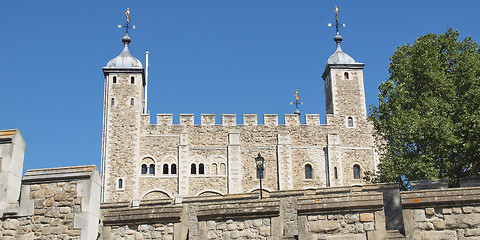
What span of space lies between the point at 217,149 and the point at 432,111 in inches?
757

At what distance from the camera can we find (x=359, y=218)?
34.0ft

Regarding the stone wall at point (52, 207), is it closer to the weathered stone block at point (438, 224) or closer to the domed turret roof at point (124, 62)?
the weathered stone block at point (438, 224)

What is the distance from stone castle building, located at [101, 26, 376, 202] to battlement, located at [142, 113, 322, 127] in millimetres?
63

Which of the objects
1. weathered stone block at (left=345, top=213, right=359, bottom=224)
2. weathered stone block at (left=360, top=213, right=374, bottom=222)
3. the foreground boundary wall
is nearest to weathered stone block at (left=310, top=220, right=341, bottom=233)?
the foreground boundary wall

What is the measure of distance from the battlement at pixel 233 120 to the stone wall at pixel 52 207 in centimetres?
3230

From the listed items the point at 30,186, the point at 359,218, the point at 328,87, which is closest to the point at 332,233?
the point at 359,218

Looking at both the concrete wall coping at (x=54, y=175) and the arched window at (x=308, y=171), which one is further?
the arched window at (x=308, y=171)

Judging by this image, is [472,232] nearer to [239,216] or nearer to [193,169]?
[239,216]

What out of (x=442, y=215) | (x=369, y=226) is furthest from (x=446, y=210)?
(x=369, y=226)

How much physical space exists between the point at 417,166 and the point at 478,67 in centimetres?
500

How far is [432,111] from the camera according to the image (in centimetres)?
2562

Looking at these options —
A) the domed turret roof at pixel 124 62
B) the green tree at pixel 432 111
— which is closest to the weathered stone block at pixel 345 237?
the green tree at pixel 432 111

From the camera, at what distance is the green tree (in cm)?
2486

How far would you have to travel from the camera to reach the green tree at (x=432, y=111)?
24.9 m
